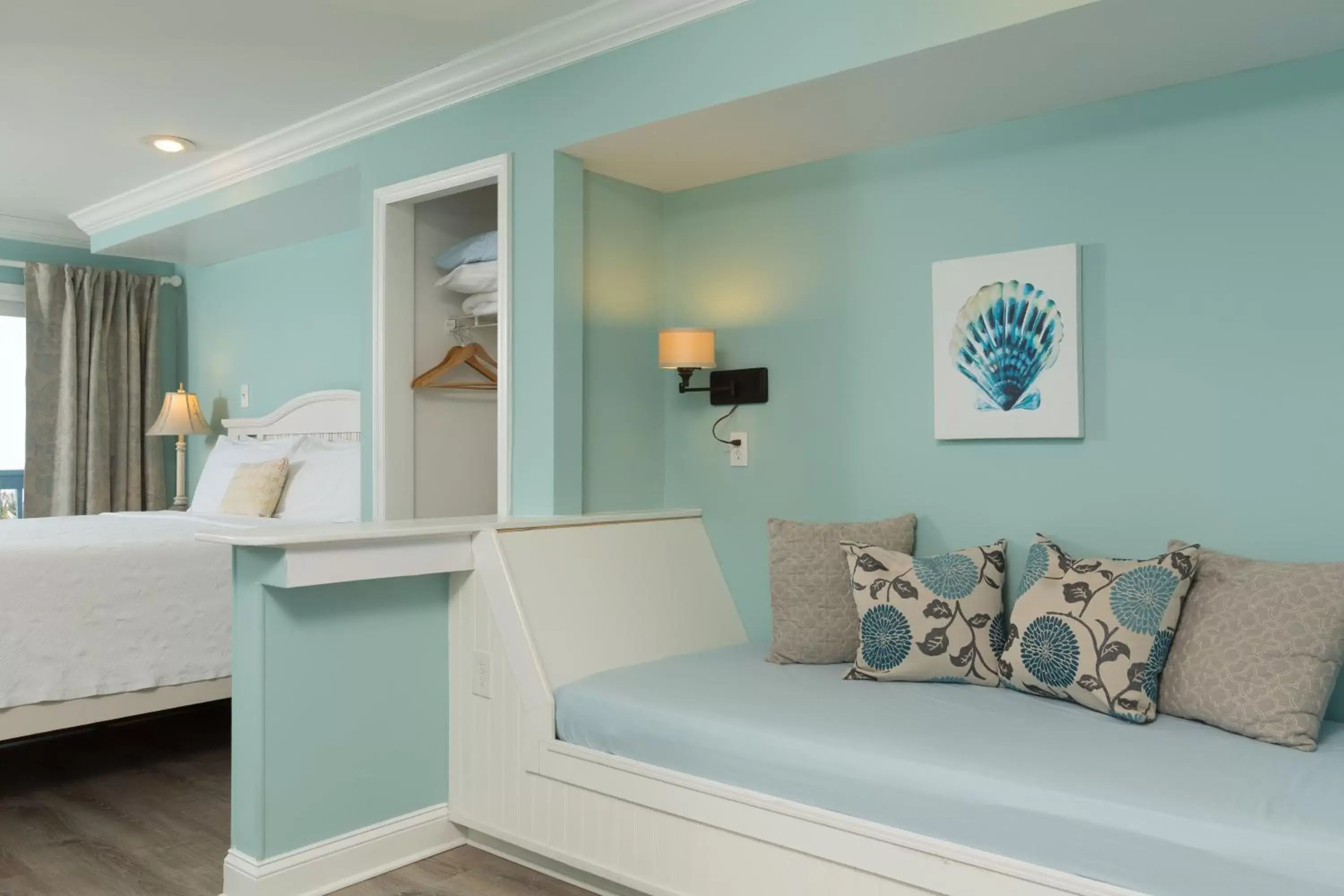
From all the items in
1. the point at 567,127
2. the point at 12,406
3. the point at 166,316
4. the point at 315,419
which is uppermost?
the point at 567,127

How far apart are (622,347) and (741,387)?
40 cm

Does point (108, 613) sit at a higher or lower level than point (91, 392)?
lower

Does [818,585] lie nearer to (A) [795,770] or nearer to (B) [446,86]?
(A) [795,770]

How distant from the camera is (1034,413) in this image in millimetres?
2627

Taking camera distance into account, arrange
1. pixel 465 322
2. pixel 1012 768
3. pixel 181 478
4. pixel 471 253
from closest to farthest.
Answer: pixel 1012 768 → pixel 471 253 → pixel 465 322 → pixel 181 478

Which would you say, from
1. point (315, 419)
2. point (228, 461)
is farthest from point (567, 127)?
point (228, 461)

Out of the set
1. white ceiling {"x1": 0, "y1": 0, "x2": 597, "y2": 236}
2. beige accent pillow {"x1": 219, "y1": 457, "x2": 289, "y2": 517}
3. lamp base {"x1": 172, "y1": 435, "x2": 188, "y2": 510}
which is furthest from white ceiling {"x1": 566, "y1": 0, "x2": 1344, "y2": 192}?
lamp base {"x1": 172, "y1": 435, "x2": 188, "y2": 510}

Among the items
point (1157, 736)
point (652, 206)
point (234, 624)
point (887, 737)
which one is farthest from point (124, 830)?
point (1157, 736)

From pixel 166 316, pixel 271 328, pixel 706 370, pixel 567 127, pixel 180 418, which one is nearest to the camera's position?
pixel 567 127

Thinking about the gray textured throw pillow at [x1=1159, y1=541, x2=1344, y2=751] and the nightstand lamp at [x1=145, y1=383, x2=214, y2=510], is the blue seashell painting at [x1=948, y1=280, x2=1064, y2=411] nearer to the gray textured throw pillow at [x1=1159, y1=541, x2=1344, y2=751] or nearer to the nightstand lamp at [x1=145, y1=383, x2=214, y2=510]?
the gray textured throw pillow at [x1=1159, y1=541, x2=1344, y2=751]

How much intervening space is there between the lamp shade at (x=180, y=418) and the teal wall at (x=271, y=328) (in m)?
0.18

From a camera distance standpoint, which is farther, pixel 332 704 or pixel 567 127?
pixel 567 127

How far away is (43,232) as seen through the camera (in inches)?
214

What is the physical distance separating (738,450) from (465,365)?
47.4 inches
